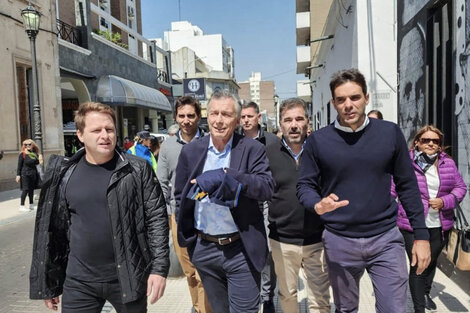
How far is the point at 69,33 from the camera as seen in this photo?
19.1 m

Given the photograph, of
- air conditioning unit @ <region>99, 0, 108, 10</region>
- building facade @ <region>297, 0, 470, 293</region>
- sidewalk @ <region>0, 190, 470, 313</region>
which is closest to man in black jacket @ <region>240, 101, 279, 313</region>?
sidewalk @ <region>0, 190, 470, 313</region>

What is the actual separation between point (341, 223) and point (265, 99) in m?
116

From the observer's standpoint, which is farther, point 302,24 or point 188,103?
point 302,24

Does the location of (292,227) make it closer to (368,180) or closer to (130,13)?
(368,180)

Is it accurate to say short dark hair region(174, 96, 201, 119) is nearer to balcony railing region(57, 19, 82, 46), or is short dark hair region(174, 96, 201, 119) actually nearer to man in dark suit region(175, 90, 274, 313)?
man in dark suit region(175, 90, 274, 313)

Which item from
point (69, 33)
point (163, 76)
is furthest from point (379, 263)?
point (163, 76)

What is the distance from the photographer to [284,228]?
3045mm

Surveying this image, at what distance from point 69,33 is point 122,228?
19589 mm

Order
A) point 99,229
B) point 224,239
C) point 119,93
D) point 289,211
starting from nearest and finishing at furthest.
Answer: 1. point 99,229
2. point 224,239
3. point 289,211
4. point 119,93

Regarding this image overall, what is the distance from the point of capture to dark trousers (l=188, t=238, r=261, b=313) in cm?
252

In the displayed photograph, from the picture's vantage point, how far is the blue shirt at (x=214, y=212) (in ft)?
8.29

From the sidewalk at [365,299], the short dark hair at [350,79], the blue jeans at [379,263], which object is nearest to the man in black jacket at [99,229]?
the blue jeans at [379,263]

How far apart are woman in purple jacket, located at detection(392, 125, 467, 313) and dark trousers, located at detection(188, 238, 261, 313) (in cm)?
169

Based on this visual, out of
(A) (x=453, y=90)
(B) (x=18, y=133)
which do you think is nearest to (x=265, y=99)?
(B) (x=18, y=133)
